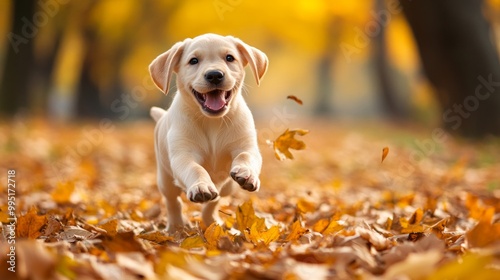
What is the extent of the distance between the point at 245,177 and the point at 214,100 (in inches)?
23.4

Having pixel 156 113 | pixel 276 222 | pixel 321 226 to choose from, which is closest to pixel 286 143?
pixel 276 222

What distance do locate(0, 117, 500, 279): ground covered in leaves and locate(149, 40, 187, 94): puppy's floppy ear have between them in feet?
2.95

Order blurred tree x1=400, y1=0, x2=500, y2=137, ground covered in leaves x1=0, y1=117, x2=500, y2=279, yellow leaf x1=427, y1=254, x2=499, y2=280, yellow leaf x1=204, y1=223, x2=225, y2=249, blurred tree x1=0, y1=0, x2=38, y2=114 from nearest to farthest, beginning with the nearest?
yellow leaf x1=427, y1=254, x2=499, y2=280 → ground covered in leaves x1=0, y1=117, x2=500, y2=279 → yellow leaf x1=204, y1=223, x2=225, y2=249 → blurred tree x1=400, y1=0, x2=500, y2=137 → blurred tree x1=0, y1=0, x2=38, y2=114

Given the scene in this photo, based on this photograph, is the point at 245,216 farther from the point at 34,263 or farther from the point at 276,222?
the point at 34,263

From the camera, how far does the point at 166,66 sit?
402cm

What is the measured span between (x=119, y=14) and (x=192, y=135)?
20.8m

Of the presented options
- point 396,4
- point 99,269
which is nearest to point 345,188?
point 99,269

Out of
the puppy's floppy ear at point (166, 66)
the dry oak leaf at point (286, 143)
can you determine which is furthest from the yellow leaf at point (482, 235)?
the puppy's floppy ear at point (166, 66)

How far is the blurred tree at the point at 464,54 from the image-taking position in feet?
38.0

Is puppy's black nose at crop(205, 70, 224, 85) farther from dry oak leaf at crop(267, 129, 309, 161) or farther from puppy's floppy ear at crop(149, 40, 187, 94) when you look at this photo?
dry oak leaf at crop(267, 129, 309, 161)

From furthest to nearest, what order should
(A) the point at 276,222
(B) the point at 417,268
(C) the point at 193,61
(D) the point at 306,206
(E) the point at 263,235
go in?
(D) the point at 306,206 → (A) the point at 276,222 → (C) the point at 193,61 → (E) the point at 263,235 → (B) the point at 417,268

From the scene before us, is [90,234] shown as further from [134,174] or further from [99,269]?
[134,174]

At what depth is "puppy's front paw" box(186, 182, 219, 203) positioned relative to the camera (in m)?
3.29

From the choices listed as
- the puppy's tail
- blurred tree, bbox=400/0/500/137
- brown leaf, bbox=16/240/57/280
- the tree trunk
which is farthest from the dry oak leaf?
the tree trunk
